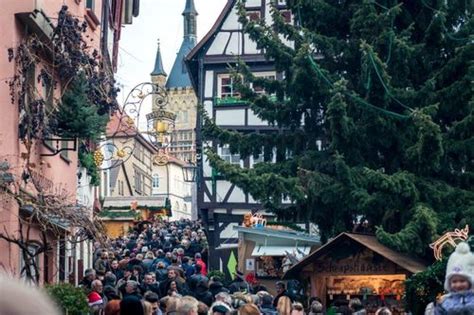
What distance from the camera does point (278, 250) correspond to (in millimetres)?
28484

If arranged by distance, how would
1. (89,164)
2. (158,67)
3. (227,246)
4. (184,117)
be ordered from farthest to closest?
(184,117) → (158,67) → (227,246) → (89,164)

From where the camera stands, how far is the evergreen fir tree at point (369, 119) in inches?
837

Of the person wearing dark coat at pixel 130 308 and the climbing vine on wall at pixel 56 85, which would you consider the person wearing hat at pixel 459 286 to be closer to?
the person wearing dark coat at pixel 130 308

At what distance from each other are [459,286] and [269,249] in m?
21.2

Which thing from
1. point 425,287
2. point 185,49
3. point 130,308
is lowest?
point 425,287

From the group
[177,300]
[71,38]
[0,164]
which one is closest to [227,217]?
[71,38]

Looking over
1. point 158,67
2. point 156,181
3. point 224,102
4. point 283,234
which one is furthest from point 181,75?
point 283,234

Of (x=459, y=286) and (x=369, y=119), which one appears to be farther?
(x=369, y=119)

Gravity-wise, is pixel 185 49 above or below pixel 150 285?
above

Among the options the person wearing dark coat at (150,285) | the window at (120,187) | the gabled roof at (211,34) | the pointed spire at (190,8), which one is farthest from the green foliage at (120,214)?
the pointed spire at (190,8)

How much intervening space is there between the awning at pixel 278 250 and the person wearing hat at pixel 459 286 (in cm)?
1981

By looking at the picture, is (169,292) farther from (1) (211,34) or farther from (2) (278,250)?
(1) (211,34)

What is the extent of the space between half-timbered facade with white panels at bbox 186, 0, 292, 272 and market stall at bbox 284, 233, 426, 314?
619 inches

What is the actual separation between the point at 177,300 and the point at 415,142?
13012 mm
